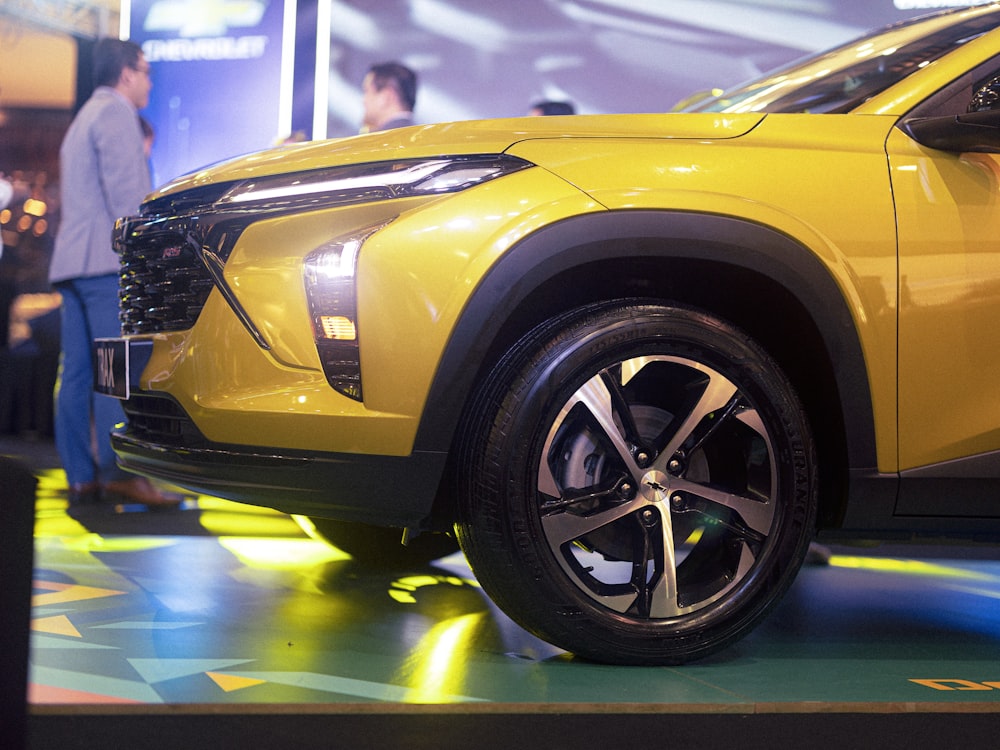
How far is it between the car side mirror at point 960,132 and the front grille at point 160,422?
1.72 meters

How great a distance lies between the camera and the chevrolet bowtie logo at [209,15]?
6.06 metres

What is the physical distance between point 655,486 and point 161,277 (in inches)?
48.0

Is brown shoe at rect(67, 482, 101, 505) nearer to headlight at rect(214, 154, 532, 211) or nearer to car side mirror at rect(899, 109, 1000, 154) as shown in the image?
headlight at rect(214, 154, 532, 211)

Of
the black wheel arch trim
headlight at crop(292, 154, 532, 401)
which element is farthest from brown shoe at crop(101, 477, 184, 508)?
the black wheel arch trim

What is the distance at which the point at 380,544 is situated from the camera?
3.48m

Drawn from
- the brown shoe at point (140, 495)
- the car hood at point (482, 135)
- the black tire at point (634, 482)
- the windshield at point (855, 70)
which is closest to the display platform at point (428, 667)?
the black tire at point (634, 482)

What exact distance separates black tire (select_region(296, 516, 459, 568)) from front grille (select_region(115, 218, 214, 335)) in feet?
3.56

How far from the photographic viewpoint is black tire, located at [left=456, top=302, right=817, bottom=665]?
2.17 metres

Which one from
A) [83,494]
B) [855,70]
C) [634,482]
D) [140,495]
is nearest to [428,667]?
[634,482]

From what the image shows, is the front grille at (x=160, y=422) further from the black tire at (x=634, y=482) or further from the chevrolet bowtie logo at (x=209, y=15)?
the chevrolet bowtie logo at (x=209, y=15)

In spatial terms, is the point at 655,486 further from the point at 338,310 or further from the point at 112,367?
the point at 112,367

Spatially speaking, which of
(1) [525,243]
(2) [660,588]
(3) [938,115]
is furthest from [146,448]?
(3) [938,115]

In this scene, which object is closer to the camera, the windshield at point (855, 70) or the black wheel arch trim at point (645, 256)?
the black wheel arch trim at point (645, 256)

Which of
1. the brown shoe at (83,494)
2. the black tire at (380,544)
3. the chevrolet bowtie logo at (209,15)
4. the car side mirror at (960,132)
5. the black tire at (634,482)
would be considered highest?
the chevrolet bowtie logo at (209,15)
